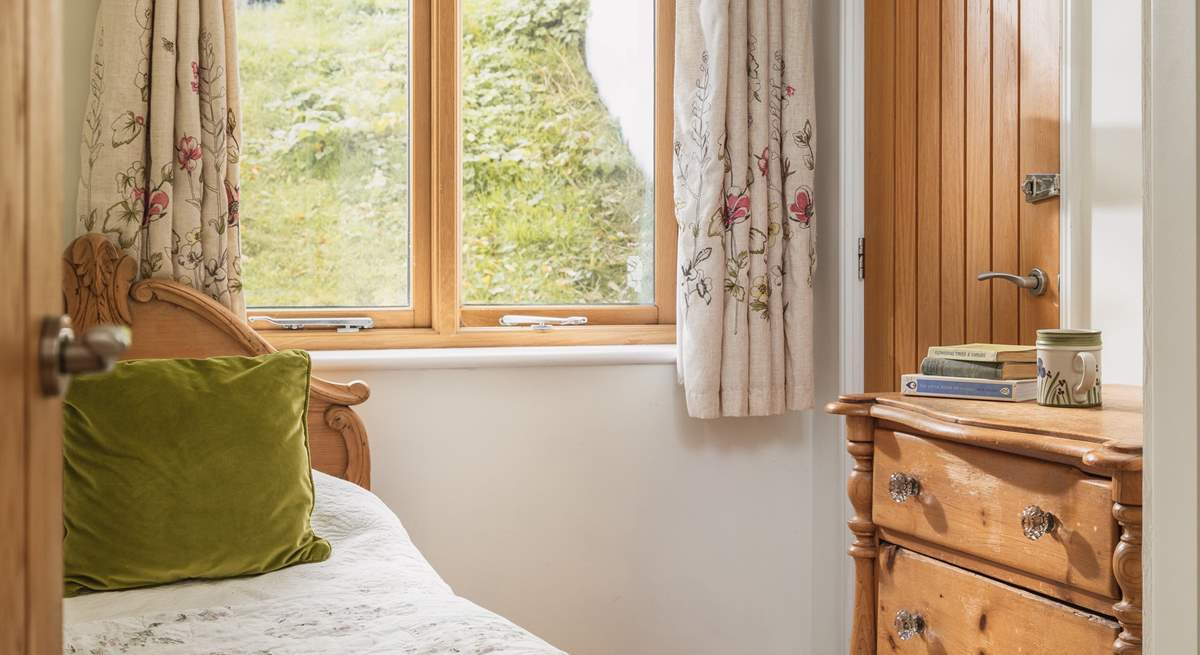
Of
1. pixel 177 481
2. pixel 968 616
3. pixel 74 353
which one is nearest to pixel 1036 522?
pixel 968 616

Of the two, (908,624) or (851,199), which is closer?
(908,624)

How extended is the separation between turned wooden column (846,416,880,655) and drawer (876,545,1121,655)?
16 millimetres

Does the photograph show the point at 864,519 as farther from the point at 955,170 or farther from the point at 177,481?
the point at 177,481

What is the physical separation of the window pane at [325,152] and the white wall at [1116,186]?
1433mm

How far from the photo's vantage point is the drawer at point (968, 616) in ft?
3.77

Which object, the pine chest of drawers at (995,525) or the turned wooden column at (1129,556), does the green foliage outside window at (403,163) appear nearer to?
the pine chest of drawers at (995,525)

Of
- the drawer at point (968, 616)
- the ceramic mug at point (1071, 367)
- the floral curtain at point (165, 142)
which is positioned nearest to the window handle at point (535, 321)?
the floral curtain at point (165, 142)

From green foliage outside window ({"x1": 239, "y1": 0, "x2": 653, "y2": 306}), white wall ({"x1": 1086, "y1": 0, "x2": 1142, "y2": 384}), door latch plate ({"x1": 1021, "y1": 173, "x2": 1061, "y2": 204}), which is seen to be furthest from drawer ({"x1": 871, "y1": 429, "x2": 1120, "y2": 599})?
green foliage outside window ({"x1": 239, "y1": 0, "x2": 653, "y2": 306})

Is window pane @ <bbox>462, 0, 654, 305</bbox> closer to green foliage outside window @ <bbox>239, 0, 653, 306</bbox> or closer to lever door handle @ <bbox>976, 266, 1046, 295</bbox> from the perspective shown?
green foliage outside window @ <bbox>239, 0, 653, 306</bbox>

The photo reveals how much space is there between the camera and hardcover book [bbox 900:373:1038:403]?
4.77 feet

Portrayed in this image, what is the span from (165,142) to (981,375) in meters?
1.52

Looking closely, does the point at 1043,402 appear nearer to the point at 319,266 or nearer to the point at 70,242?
the point at 319,266

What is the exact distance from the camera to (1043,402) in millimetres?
1392

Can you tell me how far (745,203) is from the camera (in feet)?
7.47
